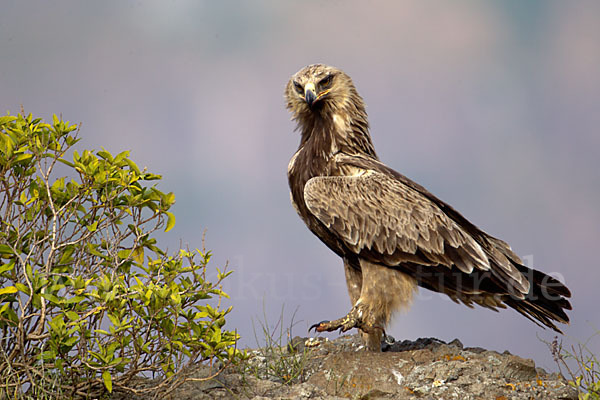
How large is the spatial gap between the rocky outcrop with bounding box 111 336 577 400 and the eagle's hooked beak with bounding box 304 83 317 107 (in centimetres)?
241

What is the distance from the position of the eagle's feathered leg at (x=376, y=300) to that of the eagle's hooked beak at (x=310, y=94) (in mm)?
1712

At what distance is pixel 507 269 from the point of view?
22.6 ft

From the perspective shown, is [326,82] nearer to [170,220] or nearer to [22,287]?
[170,220]

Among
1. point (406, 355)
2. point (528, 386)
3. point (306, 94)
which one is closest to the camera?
point (528, 386)

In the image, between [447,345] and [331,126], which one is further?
[331,126]

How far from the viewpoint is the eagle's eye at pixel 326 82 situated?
7.31 meters

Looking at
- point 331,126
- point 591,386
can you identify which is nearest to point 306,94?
point 331,126

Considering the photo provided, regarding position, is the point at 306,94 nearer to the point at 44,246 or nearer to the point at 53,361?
the point at 44,246

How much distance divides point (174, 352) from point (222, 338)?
38 cm

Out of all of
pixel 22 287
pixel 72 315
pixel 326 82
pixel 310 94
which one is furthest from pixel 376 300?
pixel 22 287

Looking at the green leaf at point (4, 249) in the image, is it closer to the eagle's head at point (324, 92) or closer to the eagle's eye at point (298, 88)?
the eagle's head at point (324, 92)

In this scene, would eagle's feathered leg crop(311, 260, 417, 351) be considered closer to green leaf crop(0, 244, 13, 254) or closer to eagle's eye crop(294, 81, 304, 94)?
eagle's eye crop(294, 81, 304, 94)

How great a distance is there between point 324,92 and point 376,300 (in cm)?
227

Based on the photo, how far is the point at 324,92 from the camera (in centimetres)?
729
